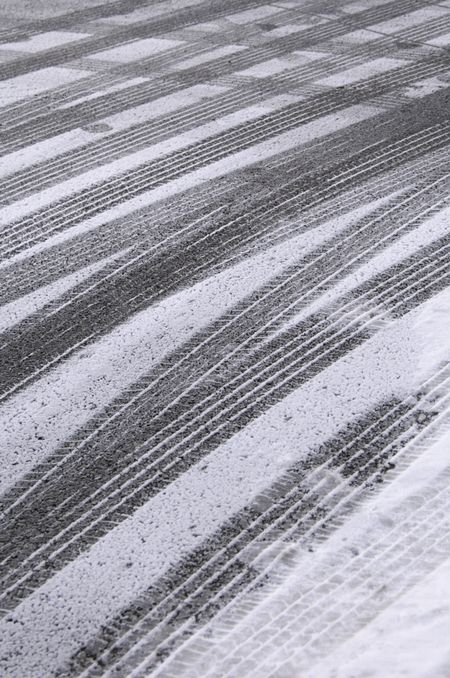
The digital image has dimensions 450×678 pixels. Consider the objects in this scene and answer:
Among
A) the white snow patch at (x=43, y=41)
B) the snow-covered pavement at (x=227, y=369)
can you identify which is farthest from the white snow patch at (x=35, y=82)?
the white snow patch at (x=43, y=41)

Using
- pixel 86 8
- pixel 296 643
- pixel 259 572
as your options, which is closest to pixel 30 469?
pixel 259 572

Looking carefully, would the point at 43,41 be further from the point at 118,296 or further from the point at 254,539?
the point at 254,539

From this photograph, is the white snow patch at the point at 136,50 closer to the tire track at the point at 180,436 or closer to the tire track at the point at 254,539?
the tire track at the point at 180,436

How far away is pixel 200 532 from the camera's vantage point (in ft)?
12.1

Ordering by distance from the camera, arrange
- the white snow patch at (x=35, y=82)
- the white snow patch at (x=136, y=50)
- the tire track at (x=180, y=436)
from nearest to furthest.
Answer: the tire track at (x=180, y=436), the white snow patch at (x=35, y=82), the white snow patch at (x=136, y=50)

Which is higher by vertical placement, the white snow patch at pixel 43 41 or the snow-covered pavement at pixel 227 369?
the white snow patch at pixel 43 41

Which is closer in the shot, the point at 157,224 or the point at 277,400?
the point at 277,400

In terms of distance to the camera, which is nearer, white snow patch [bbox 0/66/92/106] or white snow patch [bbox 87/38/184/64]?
white snow patch [bbox 0/66/92/106]

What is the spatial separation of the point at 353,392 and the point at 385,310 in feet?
2.28

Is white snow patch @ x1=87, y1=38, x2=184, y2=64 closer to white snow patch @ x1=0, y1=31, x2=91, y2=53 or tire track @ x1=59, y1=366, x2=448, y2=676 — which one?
white snow patch @ x1=0, y1=31, x2=91, y2=53

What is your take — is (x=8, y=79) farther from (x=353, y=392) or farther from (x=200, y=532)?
(x=200, y=532)

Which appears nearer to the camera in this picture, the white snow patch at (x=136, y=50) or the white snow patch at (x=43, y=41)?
the white snow patch at (x=136, y=50)

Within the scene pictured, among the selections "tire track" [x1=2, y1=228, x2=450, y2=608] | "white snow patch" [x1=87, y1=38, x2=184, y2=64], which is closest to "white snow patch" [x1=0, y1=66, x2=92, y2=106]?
"white snow patch" [x1=87, y1=38, x2=184, y2=64]

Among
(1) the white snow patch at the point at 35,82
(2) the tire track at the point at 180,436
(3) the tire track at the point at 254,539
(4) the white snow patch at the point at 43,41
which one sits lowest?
(3) the tire track at the point at 254,539
